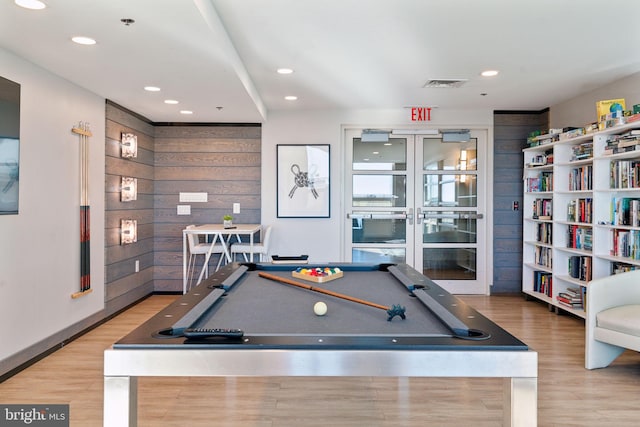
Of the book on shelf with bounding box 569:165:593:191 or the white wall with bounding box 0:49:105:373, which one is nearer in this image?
the white wall with bounding box 0:49:105:373

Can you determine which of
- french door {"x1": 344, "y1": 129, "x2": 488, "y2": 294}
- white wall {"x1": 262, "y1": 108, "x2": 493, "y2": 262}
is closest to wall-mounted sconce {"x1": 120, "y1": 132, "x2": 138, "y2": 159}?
white wall {"x1": 262, "y1": 108, "x2": 493, "y2": 262}

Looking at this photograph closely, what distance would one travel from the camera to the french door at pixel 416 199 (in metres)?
6.05

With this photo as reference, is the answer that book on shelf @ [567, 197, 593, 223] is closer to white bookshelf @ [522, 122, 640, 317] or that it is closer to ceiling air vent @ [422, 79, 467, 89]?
white bookshelf @ [522, 122, 640, 317]

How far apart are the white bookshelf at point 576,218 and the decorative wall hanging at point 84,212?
448 cm

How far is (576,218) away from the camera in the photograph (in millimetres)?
4742

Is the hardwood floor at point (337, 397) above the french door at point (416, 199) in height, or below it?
below

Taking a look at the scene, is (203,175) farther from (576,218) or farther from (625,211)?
(625,211)

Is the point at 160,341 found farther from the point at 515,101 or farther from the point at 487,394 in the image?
the point at 515,101

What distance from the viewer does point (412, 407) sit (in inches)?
105

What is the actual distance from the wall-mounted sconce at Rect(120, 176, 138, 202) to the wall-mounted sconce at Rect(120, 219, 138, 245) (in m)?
0.24

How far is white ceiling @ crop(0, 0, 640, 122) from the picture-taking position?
270 centimetres

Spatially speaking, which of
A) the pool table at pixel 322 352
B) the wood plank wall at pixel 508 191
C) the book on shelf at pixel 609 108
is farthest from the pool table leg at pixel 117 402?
the wood plank wall at pixel 508 191

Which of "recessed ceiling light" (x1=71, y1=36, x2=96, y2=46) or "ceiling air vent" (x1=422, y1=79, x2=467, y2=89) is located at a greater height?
"ceiling air vent" (x1=422, y1=79, x2=467, y2=89)

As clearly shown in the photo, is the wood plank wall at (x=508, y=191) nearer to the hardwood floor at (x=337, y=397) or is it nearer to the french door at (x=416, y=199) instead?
the french door at (x=416, y=199)
